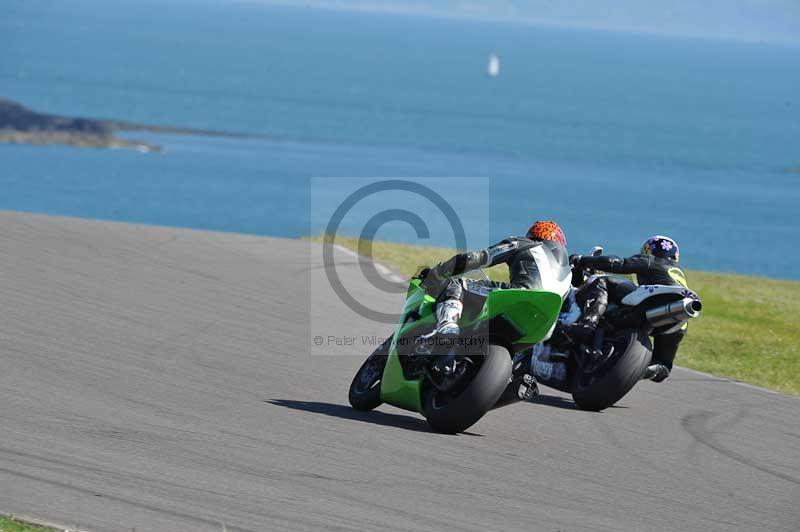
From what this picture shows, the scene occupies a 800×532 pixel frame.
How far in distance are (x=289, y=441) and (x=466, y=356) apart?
1.38 metres

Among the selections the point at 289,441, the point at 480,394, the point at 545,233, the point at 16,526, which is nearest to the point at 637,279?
the point at 545,233

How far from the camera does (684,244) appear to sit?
76000mm

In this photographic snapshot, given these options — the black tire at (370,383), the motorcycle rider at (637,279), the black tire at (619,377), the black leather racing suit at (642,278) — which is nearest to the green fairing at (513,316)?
the black tire at (370,383)

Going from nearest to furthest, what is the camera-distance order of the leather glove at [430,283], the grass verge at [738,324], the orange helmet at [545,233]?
the leather glove at [430,283] → the orange helmet at [545,233] → the grass verge at [738,324]

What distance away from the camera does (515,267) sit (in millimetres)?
9336

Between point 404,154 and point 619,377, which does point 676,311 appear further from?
point 404,154

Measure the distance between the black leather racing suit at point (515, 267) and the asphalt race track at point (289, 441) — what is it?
3.53 ft

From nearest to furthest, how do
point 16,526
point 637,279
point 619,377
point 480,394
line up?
point 16,526 → point 480,394 → point 619,377 → point 637,279

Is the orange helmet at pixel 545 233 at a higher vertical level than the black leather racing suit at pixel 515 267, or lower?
higher

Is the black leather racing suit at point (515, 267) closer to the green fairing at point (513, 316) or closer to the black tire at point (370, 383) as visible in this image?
the green fairing at point (513, 316)

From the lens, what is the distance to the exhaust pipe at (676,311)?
34.9 ft

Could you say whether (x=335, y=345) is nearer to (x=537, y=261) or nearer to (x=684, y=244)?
(x=537, y=261)

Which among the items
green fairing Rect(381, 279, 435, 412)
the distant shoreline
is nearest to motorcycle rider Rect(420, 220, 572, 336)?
A: green fairing Rect(381, 279, 435, 412)

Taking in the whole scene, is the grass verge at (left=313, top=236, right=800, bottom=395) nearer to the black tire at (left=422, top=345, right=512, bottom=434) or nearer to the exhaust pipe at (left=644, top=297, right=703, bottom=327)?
the black tire at (left=422, top=345, right=512, bottom=434)
